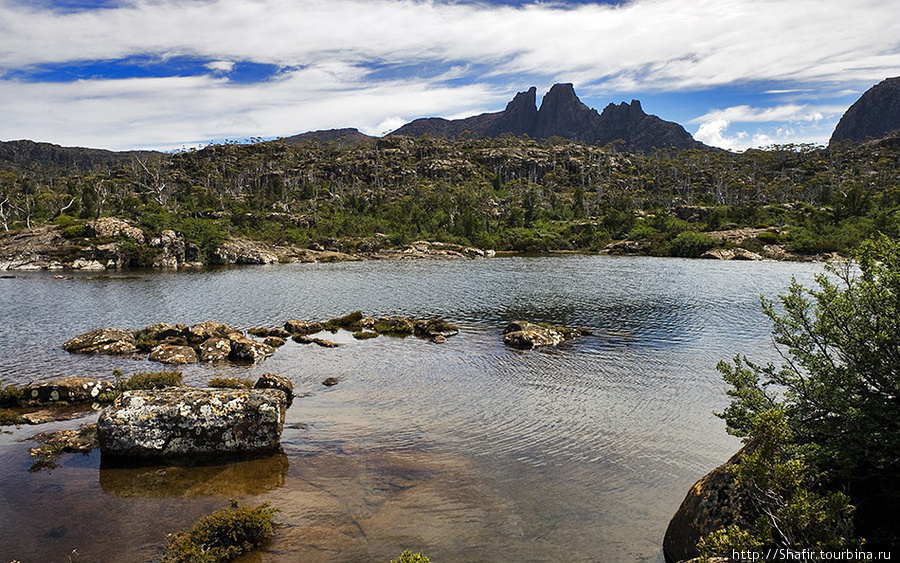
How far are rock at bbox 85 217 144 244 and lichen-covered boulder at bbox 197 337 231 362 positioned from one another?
296ft

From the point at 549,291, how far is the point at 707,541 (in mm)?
53988

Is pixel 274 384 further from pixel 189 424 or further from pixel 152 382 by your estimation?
pixel 189 424

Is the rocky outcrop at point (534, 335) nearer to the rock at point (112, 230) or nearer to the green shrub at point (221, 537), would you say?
the green shrub at point (221, 537)

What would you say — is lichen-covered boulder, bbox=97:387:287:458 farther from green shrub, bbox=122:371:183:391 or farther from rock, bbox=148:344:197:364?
rock, bbox=148:344:197:364

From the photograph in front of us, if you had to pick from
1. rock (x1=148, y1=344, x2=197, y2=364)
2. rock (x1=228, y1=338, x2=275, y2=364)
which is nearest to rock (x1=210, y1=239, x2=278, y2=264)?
rock (x1=148, y1=344, x2=197, y2=364)

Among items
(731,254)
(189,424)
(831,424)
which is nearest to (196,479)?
(189,424)

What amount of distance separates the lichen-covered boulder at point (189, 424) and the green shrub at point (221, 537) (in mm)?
4470

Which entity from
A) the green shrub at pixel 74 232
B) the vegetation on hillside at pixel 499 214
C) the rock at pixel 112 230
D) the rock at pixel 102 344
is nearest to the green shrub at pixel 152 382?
the rock at pixel 102 344

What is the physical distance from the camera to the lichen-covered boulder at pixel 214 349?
1163 inches

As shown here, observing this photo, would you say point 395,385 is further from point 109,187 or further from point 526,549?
point 109,187

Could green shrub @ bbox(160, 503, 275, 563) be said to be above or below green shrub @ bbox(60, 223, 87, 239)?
below

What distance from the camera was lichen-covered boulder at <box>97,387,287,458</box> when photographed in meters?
15.3

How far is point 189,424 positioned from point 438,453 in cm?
813

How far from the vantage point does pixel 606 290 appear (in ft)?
205
